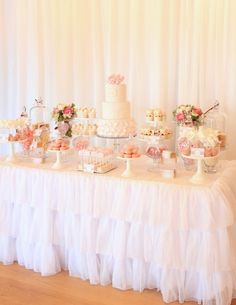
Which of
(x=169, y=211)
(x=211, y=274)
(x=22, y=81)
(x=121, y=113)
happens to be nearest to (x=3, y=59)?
(x=22, y=81)

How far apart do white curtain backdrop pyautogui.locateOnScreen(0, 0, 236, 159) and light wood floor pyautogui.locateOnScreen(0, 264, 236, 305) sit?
141 cm

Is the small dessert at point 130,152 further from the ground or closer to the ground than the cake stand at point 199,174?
further from the ground

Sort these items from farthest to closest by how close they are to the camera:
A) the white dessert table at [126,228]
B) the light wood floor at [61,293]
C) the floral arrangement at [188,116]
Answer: the floral arrangement at [188,116] → the light wood floor at [61,293] → the white dessert table at [126,228]

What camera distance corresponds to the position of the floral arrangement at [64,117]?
318cm

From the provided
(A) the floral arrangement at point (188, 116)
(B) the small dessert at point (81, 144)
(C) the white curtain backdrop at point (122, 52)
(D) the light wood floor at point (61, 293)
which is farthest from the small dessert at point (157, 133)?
(D) the light wood floor at point (61, 293)

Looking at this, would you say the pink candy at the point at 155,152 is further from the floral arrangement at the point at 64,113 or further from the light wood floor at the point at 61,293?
the light wood floor at the point at 61,293

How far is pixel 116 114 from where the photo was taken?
2918 millimetres

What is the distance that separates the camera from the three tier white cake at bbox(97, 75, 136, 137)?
288cm

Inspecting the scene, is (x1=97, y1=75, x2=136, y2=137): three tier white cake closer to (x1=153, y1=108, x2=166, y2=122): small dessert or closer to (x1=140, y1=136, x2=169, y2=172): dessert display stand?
(x1=140, y1=136, x2=169, y2=172): dessert display stand

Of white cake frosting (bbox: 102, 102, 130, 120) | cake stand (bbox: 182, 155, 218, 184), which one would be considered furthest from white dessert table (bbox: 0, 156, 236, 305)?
white cake frosting (bbox: 102, 102, 130, 120)

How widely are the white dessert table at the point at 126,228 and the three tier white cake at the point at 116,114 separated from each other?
278mm

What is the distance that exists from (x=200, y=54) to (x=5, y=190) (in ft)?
6.11

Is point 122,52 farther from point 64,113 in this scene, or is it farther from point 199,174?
point 199,174

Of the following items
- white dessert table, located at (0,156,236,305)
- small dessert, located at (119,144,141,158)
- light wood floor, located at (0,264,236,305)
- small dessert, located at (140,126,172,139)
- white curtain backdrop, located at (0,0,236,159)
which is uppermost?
white curtain backdrop, located at (0,0,236,159)
